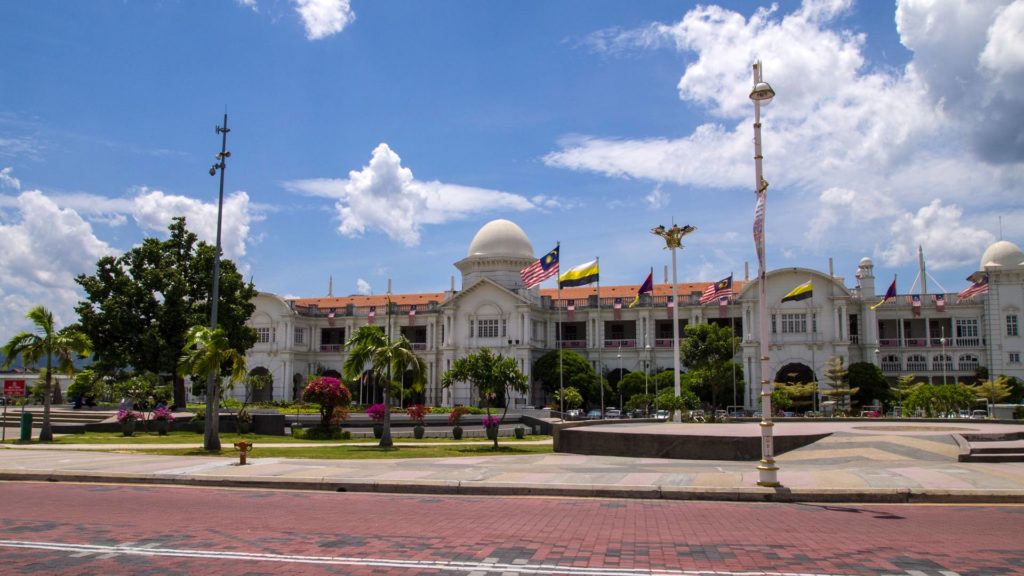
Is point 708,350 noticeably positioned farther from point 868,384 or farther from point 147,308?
point 147,308

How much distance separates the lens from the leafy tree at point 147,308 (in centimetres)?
4909

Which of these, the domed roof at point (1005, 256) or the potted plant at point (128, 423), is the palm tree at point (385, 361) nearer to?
the potted plant at point (128, 423)

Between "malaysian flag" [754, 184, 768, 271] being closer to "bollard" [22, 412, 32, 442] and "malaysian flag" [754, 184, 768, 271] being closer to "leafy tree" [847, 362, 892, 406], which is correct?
"bollard" [22, 412, 32, 442]

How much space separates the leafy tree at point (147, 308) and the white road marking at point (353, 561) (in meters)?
41.4

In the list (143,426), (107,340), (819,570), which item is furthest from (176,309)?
(819,570)

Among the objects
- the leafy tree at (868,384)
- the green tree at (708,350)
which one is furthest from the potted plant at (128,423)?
the leafy tree at (868,384)

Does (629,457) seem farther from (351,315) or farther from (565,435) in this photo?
(351,315)

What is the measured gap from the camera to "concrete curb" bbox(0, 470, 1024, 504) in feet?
47.4

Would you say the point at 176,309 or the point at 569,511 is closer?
the point at 569,511

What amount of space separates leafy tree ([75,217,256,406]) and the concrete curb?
32.1 m

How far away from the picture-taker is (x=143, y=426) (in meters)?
40.5

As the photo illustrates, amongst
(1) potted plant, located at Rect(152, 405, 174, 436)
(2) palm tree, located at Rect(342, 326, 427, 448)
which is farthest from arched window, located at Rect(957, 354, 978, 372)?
(1) potted plant, located at Rect(152, 405, 174, 436)

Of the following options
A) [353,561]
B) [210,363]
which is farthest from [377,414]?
[353,561]

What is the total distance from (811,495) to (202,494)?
11737 mm
